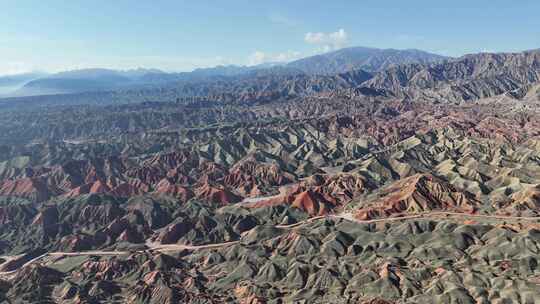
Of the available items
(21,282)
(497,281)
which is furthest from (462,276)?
(21,282)

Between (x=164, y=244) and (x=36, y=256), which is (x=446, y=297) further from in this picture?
(x=36, y=256)

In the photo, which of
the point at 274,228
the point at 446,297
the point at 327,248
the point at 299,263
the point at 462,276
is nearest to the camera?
the point at 446,297

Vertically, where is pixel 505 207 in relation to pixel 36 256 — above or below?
above

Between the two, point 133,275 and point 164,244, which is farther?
point 164,244

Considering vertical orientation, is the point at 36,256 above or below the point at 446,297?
below

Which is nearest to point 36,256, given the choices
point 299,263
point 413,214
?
point 299,263

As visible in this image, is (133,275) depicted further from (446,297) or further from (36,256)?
(446,297)

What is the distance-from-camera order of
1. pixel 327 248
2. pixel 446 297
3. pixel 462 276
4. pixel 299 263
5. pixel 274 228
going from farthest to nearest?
pixel 274 228 < pixel 327 248 < pixel 299 263 < pixel 462 276 < pixel 446 297

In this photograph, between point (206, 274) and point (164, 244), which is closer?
point (206, 274)
